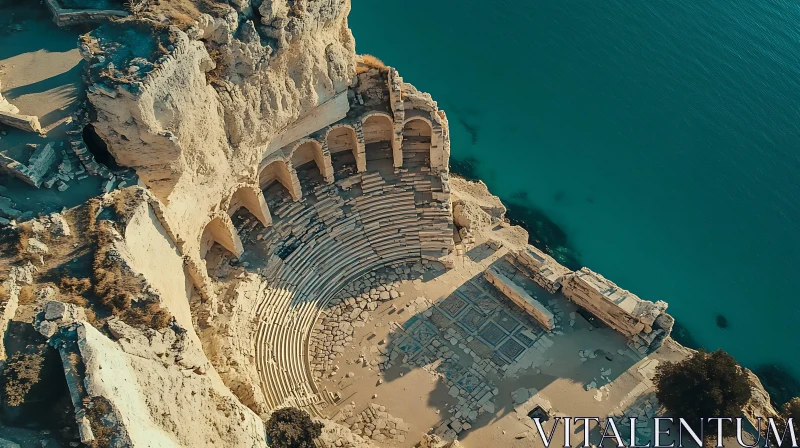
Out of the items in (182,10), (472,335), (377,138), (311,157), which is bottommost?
(472,335)

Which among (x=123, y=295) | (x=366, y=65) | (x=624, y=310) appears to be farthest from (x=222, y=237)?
(x=624, y=310)

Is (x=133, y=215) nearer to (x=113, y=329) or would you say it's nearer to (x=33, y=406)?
(x=113, y=329)

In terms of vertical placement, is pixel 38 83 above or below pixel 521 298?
above

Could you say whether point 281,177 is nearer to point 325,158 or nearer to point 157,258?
point 325,158

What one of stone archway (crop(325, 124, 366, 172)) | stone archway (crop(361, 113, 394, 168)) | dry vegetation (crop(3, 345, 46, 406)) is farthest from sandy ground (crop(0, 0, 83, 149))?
stone archway (crop(361, 113, 394, 168))

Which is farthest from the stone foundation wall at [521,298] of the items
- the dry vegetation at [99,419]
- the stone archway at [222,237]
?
the dry vegetation at [99,419]

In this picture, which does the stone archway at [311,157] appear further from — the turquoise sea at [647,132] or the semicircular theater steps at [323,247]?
the turquoise sea at [647,132]

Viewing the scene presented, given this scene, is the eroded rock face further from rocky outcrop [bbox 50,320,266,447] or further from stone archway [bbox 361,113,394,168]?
rocky outcrop [bbox 50,320,266,447]

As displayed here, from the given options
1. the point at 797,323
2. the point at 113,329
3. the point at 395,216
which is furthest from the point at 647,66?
the point at 113,329
